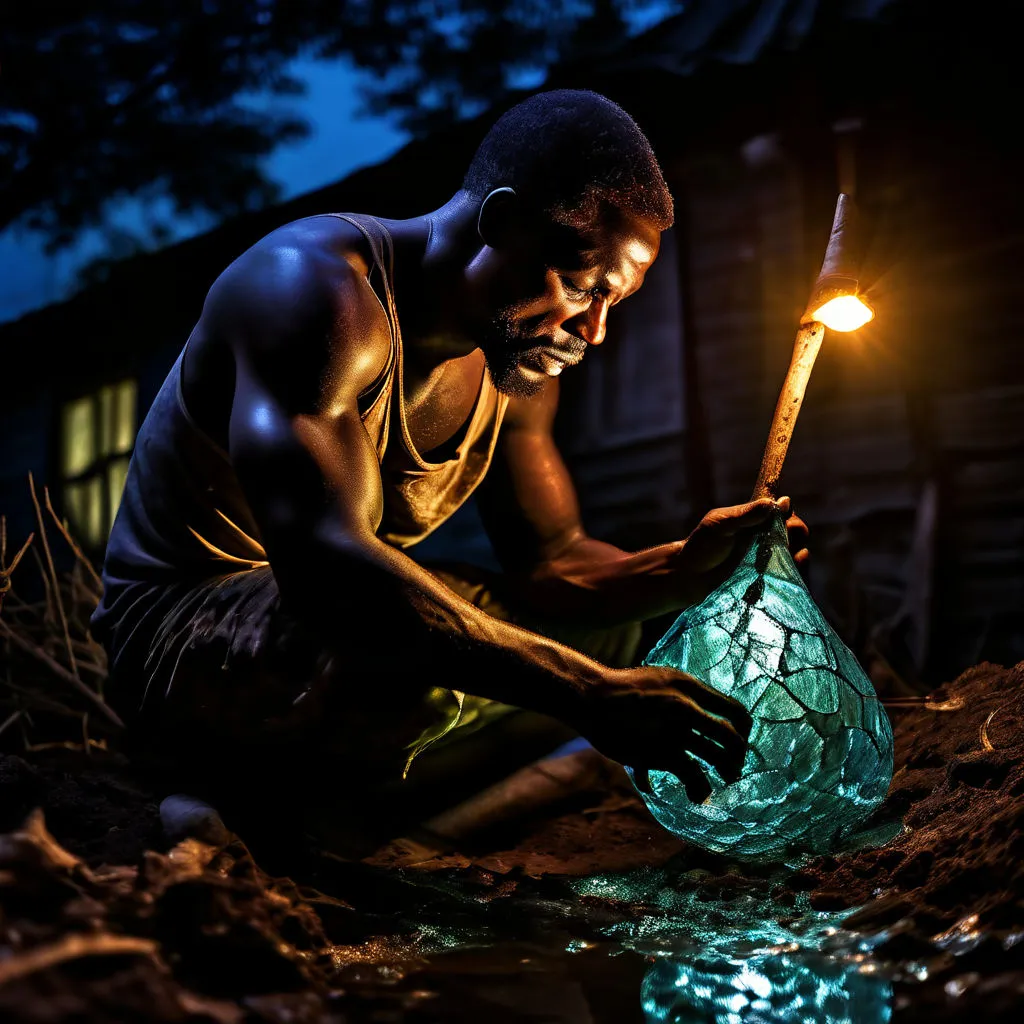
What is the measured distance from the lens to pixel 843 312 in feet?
7.61

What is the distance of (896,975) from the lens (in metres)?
1.51

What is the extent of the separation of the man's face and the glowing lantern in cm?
50

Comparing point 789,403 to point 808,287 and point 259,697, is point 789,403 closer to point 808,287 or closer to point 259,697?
point 259,697

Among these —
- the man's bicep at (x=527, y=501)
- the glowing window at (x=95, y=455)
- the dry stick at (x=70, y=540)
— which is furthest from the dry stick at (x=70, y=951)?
the glowing window at (x=95, y=455)

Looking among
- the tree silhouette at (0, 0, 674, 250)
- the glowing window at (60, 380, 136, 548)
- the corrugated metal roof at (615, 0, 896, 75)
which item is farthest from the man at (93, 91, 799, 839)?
the glowing window at (60, 380, 136, 548)

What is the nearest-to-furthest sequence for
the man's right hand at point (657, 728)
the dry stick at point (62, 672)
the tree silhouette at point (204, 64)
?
the man's right hand at point (657, 728)
the dry stick at point (62, 672)
the tree silhouette at point (204, 64)

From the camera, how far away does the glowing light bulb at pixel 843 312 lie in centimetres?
227

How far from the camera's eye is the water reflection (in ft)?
4.66

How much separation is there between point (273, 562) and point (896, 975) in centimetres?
140

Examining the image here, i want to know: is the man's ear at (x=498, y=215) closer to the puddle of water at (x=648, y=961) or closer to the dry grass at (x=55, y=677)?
the puddle of water at (x=648, y=961)

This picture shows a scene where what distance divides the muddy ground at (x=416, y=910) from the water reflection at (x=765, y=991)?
0.05 metres

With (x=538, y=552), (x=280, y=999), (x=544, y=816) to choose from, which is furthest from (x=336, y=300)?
(x=544, y=816)

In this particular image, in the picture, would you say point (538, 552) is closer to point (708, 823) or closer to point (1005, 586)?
point (708, 823)

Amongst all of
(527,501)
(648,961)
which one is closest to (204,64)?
(527,501)
